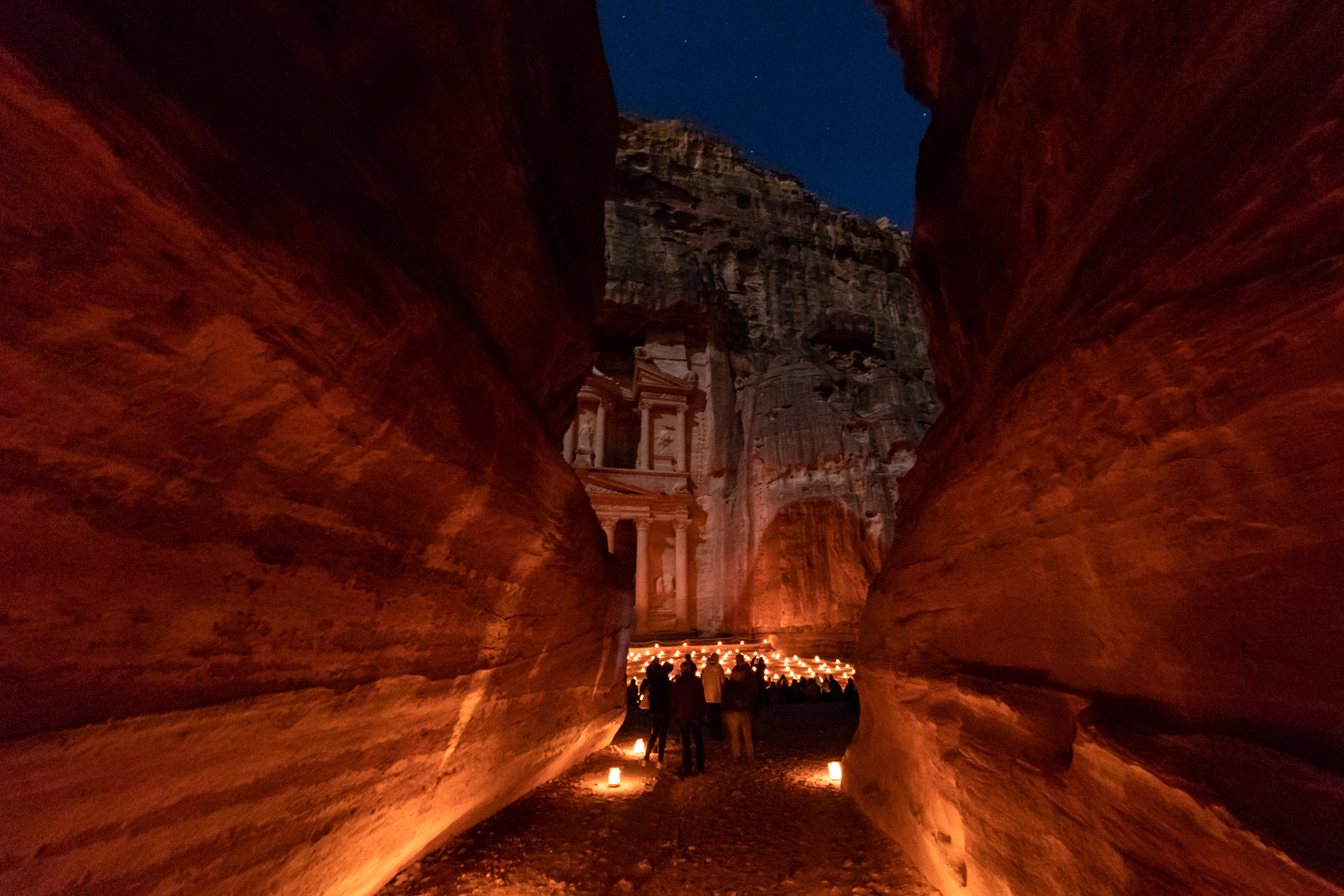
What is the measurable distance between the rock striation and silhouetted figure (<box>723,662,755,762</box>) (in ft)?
37.4

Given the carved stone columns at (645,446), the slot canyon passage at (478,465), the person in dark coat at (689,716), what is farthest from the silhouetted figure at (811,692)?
the carved stone columns at (645,446)

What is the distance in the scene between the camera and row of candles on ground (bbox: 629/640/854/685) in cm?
1599

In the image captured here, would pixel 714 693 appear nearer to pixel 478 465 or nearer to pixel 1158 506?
pixel 478 465

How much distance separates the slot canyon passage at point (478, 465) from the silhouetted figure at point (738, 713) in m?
2.30

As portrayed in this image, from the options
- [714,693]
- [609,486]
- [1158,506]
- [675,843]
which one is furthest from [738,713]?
[609,486]

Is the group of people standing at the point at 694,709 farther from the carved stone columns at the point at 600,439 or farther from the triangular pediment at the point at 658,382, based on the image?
the triangular pediment at the point at 658,382

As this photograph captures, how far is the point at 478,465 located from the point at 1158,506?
3.61m

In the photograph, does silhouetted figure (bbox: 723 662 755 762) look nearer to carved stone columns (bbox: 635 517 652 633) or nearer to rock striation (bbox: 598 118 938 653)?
rock striation (bbox: 598 118 938 653)

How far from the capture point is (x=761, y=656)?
54.4ft

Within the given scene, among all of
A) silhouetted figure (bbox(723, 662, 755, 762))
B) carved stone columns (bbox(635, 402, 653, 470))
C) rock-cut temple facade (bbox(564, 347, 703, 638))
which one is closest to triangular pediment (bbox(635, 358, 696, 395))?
rock-cut temple facade (bbox(564, 347, 703, 638))

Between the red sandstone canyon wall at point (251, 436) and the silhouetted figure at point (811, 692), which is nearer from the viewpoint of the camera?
the red sandstone canyon wall at point (251, 436)

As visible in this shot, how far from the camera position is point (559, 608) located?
5.82m

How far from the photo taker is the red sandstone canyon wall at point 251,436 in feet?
5.67

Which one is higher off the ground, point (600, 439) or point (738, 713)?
point (600, 439)
